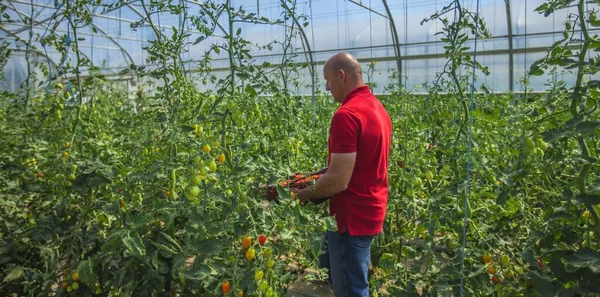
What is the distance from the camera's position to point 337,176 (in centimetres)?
185

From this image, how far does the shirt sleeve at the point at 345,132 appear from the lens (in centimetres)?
185

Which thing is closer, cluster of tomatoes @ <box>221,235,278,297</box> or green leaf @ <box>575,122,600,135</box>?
green leaf @ <box>575,122,600,135</box>

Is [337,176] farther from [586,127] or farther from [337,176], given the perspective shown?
[586,127]

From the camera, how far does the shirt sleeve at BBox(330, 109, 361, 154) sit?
185 cm

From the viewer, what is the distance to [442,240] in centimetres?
194

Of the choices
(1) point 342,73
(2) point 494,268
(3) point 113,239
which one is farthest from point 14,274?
(2) point 494,268

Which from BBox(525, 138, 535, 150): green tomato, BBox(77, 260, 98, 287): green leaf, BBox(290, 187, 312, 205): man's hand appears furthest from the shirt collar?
BBox(77, 260, 98, 287): green leaf

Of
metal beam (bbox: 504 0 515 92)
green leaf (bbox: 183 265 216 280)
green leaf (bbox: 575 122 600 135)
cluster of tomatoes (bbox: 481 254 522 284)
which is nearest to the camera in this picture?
green leaf (bbox: 575 122 600 135)

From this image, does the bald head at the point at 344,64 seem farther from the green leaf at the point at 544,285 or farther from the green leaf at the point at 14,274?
the green leaf at the point at 14,274

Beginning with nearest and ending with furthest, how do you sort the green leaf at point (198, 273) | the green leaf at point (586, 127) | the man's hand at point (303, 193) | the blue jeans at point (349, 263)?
1. the green leaf at point (586, 127)
2. the green leaf at point (198, 273)
3. the man's hand at point (303, 193)
4. the blue jeans at point (349, 263)

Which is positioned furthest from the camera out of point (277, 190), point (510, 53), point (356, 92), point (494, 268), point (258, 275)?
point (510, 53)

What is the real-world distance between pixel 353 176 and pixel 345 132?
8.4 inches

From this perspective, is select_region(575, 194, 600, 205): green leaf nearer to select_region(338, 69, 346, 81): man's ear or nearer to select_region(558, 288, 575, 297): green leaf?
select_region(558, 288, 575, 297): green leaf

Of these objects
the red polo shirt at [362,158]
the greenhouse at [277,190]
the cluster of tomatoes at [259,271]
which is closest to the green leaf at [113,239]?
the greenhouse at [277,190]
